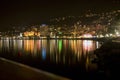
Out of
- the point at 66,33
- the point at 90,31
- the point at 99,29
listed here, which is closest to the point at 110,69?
the point at 99,29

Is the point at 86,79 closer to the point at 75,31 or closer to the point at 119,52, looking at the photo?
the point at 119,52

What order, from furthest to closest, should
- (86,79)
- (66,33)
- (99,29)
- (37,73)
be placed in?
(66,33) < (99,29) < (86,79) < (37,73)

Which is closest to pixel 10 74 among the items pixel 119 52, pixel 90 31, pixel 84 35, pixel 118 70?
pixel 118 70

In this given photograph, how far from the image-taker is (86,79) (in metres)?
19.8

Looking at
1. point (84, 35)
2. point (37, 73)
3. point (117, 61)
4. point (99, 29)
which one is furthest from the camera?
point (84, 35)

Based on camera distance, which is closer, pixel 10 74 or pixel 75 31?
pixel 10 74

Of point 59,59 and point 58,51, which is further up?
point 58,51

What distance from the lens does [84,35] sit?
175m

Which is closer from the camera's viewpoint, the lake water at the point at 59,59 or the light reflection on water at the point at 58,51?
the lake water at the point at 59,59

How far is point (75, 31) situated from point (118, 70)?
15784cm

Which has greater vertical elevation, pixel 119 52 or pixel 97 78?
pixel 119 52

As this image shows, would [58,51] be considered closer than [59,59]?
No

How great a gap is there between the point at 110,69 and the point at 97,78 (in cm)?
250

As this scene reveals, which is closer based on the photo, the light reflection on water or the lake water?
the lake water
